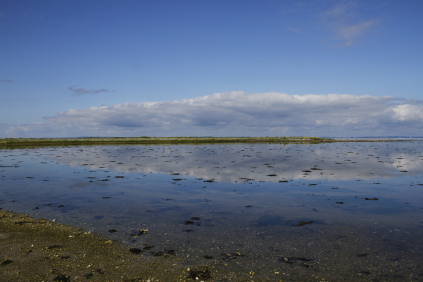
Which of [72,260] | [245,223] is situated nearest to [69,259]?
[72,260]

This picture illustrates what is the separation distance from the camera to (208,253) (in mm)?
9695

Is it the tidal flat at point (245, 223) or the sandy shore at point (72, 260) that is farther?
the tidal flat at point (245, 223)

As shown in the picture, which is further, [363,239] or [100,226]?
[100,226]

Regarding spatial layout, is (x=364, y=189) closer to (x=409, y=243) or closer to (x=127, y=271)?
(x=409, y=243)

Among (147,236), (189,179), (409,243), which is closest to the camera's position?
(409,243)

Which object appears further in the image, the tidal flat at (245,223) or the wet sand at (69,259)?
the tidal flat at (245,223)

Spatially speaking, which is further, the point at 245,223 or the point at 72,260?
the point at 245,223

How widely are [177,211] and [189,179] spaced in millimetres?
11052

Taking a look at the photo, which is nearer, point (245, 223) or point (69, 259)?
point (69, 259)

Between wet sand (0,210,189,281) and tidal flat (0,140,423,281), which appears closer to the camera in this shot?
wet sand (0,210,189,281)

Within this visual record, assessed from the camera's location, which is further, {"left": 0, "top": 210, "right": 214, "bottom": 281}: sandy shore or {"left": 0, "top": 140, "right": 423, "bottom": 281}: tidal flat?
{"left": 0, "top": 140, "right": 423, "bottom": 281}: tidal flat

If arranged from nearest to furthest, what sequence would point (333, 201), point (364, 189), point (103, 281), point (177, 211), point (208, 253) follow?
point (103, 281) → point (208, 253) → point (177, 211) → point (333, 201) → point (364, 189)

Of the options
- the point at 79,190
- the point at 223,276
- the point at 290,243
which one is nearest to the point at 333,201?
the point at 290,243

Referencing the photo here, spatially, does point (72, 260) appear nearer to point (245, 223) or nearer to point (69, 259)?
point (69, 259)
